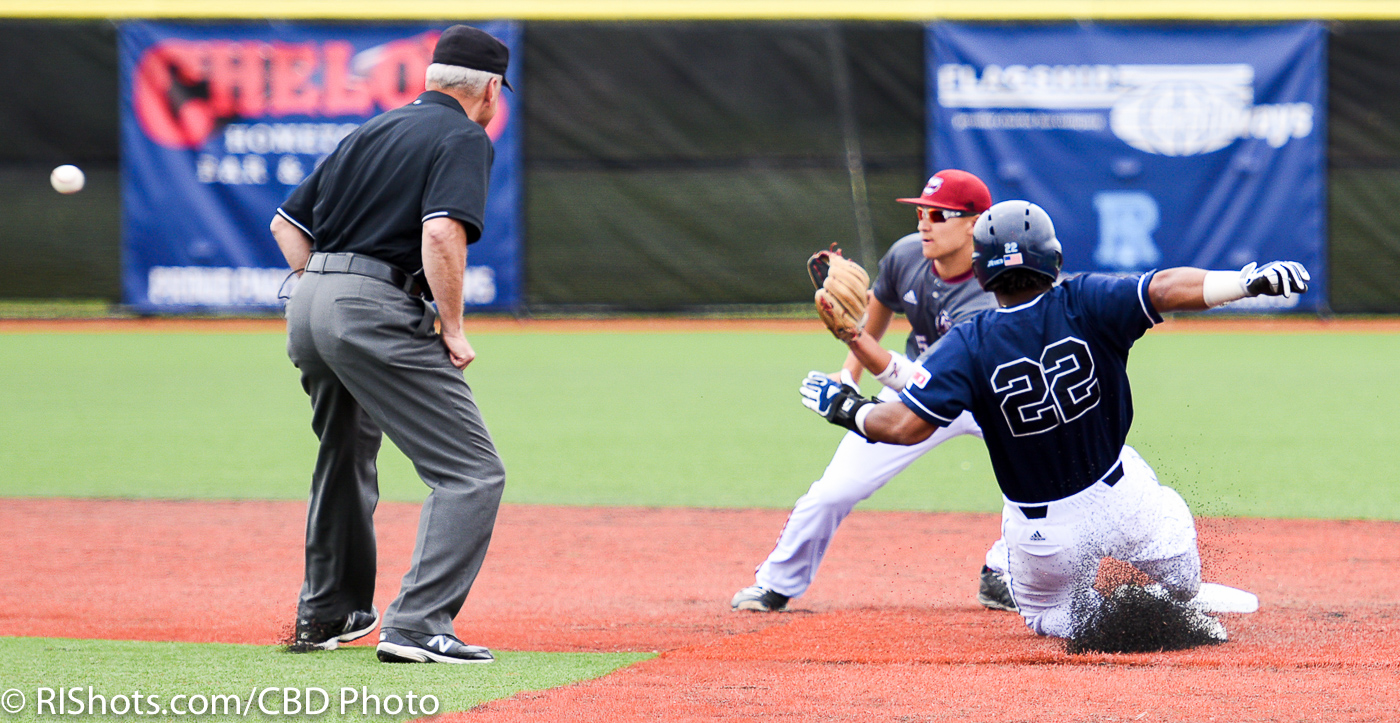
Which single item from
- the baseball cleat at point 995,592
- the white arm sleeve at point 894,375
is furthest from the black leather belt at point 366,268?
the baseball cleat at point 995,592

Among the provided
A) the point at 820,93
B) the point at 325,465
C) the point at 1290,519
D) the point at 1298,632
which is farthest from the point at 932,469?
the point at 820,93

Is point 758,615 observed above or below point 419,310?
below

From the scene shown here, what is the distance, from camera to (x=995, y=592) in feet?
18.6

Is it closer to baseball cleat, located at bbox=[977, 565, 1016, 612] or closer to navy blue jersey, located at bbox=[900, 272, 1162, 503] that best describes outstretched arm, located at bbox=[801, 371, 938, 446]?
navy blue jersey, located at bbox=[900, 272, 1162, 503]

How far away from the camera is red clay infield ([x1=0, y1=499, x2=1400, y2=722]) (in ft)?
13.1

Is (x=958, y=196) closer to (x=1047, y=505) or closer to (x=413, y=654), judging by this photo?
(x=1047, y=505)

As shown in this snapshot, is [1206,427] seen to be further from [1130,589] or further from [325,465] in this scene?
[325,465]

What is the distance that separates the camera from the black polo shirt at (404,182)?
444 centimetres

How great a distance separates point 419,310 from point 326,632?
1.13 m

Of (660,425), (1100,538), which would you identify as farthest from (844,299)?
(660,425)

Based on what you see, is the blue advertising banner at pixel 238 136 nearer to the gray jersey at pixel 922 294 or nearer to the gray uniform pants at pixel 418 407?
the gray jersey at pixel 922 294

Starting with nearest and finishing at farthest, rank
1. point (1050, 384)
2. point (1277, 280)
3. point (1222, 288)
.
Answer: point (1277, 280) → point (1222, 288) → point (1050, 384)

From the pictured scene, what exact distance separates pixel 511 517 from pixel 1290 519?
4003 mm

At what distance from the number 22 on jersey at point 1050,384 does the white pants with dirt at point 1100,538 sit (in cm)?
32
